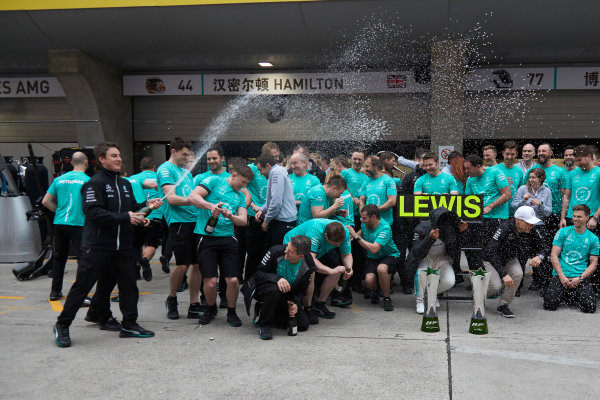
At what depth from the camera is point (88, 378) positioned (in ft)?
13.6

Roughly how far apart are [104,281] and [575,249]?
5.20 metres

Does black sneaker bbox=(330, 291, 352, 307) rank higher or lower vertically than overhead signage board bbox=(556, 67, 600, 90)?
lower

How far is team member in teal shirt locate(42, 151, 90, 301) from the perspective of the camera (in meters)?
6.60

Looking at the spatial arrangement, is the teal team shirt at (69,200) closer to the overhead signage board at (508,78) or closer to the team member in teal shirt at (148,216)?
the team member in teal shirt at (148,216)

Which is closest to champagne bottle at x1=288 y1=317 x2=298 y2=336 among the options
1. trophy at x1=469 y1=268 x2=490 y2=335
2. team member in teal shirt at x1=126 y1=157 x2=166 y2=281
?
trophy at x1=469 y1=268 x2=490 y2=335

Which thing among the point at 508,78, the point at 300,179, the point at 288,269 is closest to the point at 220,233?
the point at 288,269

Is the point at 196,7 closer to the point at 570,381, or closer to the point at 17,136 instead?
the point at 17,136

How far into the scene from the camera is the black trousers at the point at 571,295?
6.15m

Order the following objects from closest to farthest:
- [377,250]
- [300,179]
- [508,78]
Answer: [377,250] < [300,179] < [508,78]

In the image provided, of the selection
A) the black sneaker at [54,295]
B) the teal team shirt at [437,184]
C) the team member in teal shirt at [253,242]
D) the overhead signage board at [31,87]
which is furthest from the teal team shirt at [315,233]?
the overhead signage board at [31,87]

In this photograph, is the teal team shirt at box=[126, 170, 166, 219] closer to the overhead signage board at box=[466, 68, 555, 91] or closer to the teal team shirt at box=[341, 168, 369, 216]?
the teal team shirt at box=[341, 168, 369, 216]

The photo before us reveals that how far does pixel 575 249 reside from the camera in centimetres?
647

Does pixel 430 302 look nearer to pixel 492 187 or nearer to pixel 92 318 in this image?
pixel 492 187

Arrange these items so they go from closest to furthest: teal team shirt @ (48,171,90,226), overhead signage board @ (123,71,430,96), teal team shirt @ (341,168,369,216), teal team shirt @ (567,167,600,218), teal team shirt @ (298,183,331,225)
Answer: teal team shirt @ (298,183,331,225) < teal team shirt @ (48,171,90,226) < teal team shirt @ (567,167,600,218) < teal team shirt @ (341,168,369,216) < overhead signage board @ (123,71,430,96)
